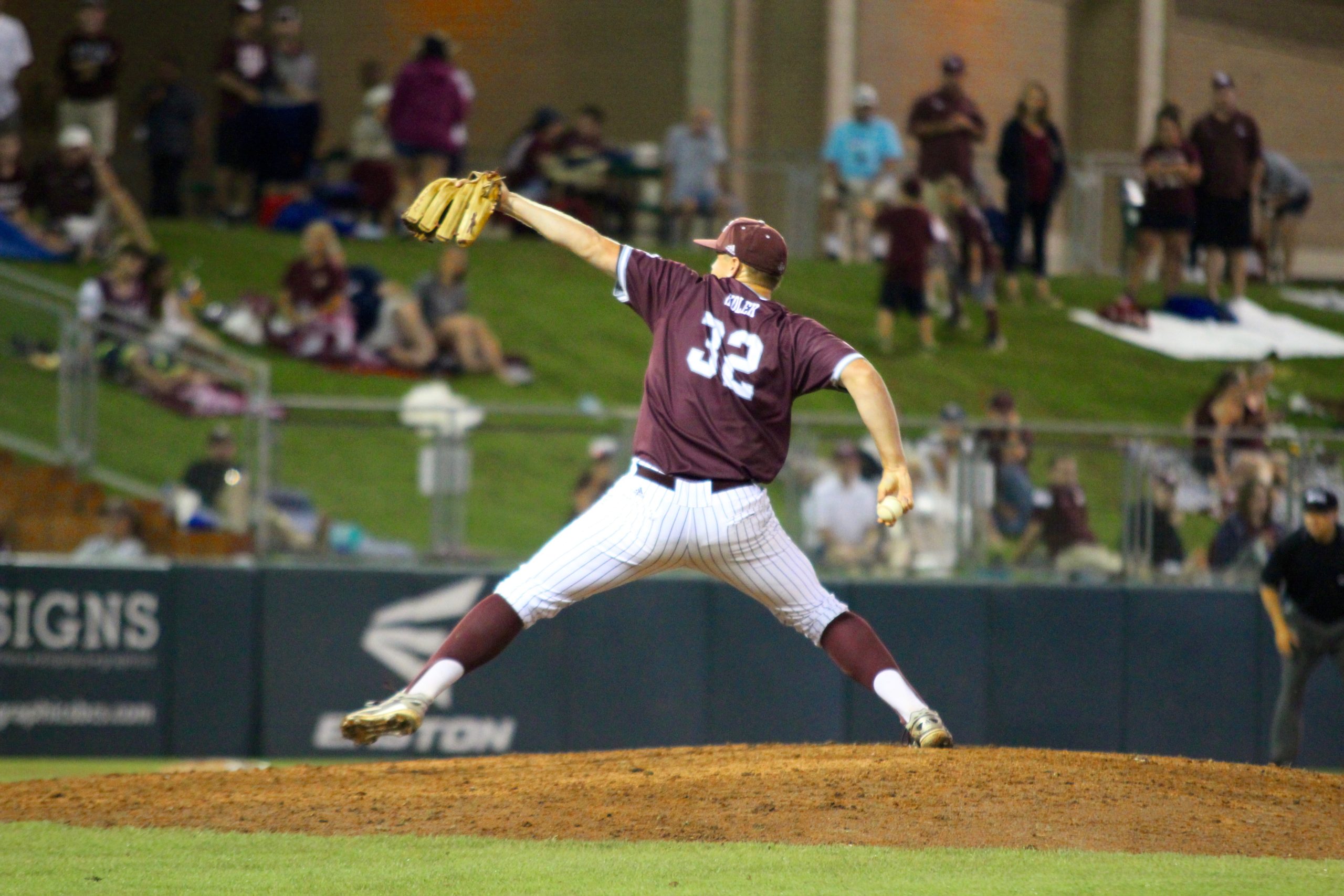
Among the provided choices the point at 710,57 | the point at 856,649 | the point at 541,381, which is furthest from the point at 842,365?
the point at 710,57

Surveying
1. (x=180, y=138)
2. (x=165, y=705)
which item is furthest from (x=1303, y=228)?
(x=165, y=705)

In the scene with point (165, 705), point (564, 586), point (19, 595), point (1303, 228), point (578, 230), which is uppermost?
point (1303, 228)

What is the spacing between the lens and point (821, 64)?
1973 cm

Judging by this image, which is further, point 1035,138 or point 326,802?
point 1035,138

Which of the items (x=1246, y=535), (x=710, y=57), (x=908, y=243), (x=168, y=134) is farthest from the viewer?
(x=710, y=57)

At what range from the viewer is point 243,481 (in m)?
11.3

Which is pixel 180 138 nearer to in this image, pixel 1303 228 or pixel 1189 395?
pixel 1189 395

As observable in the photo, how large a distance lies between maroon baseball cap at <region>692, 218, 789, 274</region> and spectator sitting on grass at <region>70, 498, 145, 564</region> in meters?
6.88

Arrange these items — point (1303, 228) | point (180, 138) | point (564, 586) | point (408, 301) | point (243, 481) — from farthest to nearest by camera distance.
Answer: point (1303, 228), point (180, 138), point (408, 301), point (243, 481), point (564, 586)

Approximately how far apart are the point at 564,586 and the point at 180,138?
1312 cm

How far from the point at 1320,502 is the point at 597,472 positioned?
14.5ft

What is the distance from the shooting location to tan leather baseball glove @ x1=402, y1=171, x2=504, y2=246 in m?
5.98

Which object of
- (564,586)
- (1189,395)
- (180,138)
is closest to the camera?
(564,586)

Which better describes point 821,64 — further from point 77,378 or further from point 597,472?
point 77,378
